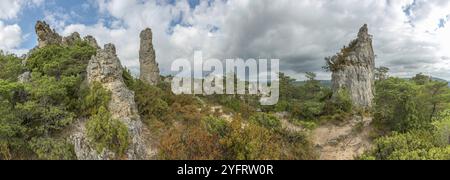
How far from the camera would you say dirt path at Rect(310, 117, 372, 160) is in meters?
17.2

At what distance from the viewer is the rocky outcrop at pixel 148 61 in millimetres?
29266

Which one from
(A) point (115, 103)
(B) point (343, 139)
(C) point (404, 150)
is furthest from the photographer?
(B) point (343, 139)

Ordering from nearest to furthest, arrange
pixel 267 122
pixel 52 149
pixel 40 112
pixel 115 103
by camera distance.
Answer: pixel 52 149 → pixel 40 112 → pixel 115 103 → pixel 267 122

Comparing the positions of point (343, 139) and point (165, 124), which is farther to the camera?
point (343, 139)

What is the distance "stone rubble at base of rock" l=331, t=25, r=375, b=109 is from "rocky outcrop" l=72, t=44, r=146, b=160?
693 inches

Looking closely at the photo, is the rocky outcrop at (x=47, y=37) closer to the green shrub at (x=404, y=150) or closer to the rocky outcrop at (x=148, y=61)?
the rocky outcrop at (x=148, y=61)

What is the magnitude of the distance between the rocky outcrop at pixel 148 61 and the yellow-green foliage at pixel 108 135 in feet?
59.4

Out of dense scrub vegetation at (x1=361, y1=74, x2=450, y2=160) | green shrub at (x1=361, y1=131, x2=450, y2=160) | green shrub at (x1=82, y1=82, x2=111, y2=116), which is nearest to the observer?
green shrub at (x1=361, y1=131, x2=450, y2=160)

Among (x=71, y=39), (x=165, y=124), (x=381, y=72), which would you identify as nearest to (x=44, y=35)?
(x=71, y=39)

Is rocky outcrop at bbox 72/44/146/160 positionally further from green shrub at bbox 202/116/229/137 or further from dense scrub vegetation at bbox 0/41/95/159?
green shrub at bbox 202/116/229/137

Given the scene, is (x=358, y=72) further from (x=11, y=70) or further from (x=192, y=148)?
(x=11, y=70)

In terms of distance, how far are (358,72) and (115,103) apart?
2048 cm

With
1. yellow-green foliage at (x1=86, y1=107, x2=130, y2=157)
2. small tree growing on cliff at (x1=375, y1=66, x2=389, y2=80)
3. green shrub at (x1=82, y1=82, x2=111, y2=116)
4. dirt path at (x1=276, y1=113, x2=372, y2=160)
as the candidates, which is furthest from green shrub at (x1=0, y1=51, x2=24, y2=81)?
small tree growing on cliff at (x1=375, y1=66, x2=389, y2=80)

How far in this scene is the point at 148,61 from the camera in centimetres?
2973
